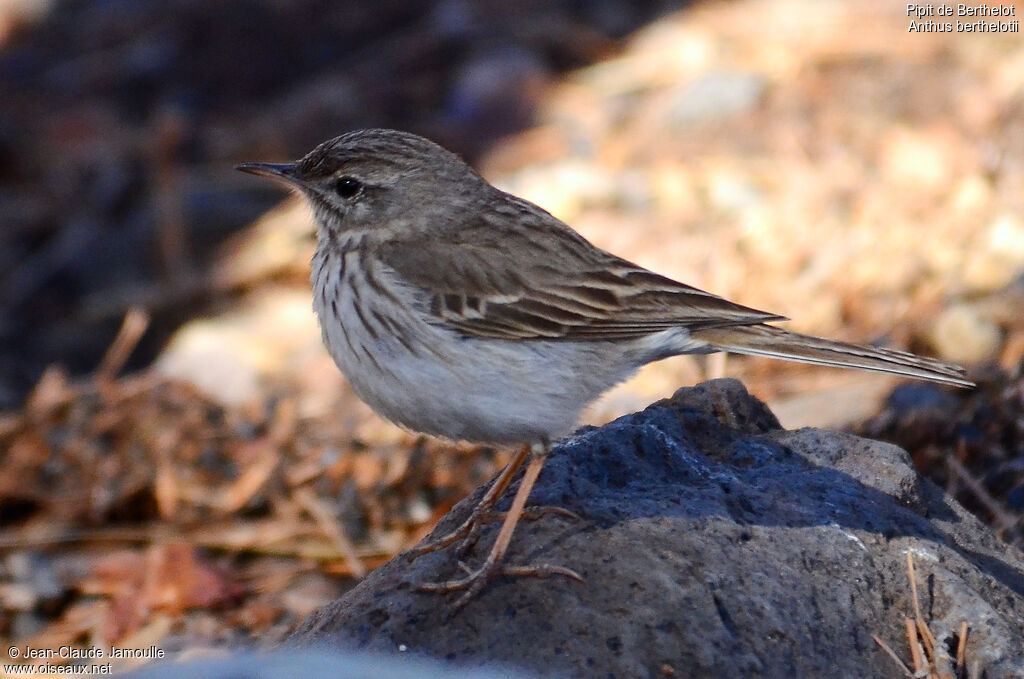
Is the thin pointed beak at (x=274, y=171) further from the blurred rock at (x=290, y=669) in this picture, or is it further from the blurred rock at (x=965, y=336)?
the blurred rock at (x=965, y=336)

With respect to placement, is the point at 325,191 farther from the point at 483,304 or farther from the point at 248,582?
the point at 248,582

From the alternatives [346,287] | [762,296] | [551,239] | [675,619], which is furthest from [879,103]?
[675,619]

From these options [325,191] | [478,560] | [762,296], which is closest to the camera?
[478,560]

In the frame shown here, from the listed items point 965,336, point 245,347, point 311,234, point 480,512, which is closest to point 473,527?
point 480,512

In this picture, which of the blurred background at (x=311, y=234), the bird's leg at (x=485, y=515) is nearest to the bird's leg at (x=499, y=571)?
the bird's leg at (x=485, y=515)

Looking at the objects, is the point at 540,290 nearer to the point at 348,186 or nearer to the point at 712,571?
the point at 348,186

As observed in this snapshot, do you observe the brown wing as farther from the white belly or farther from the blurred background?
the blurred background
